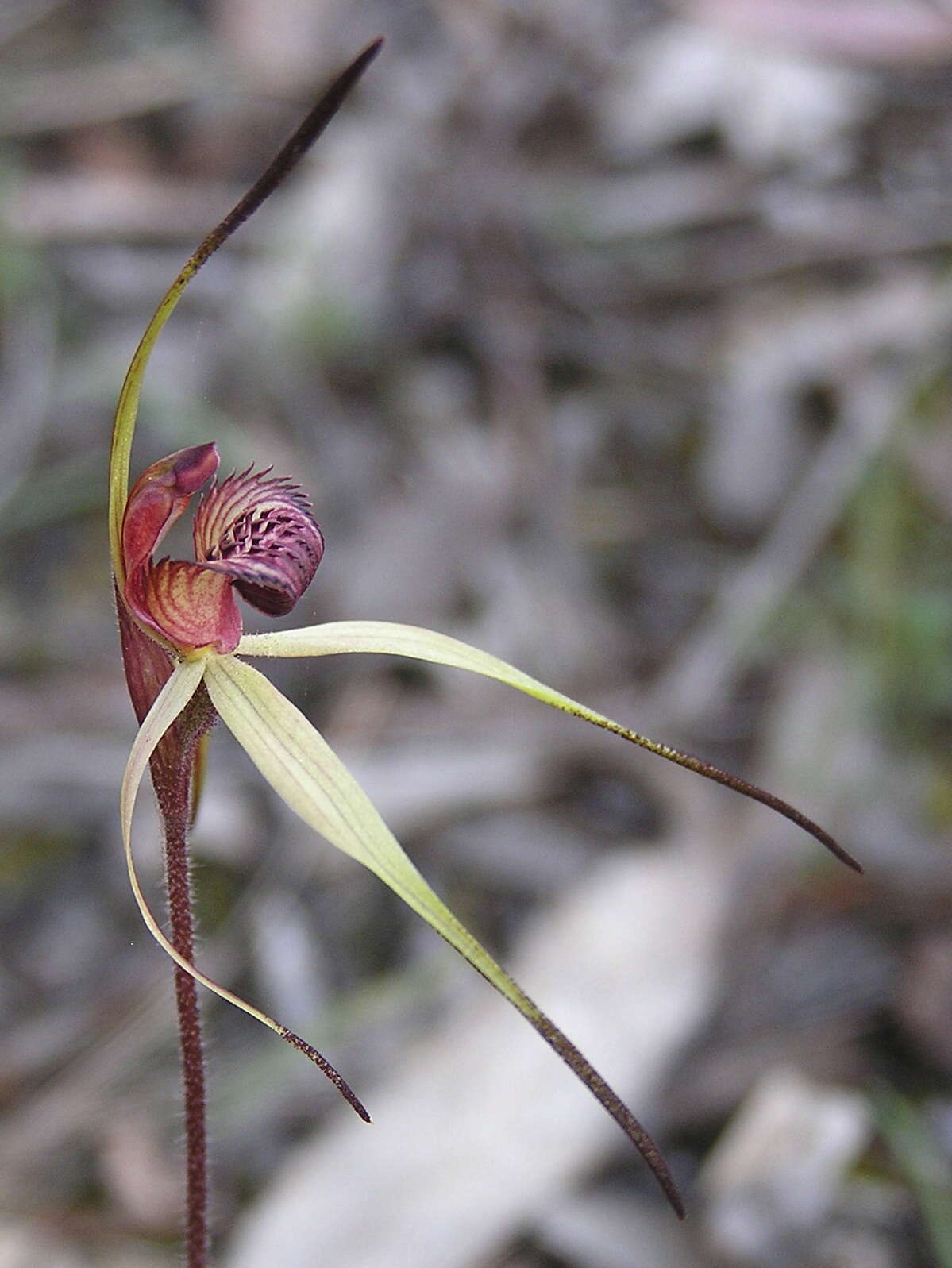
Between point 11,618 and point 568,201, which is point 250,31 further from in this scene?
point 11,618

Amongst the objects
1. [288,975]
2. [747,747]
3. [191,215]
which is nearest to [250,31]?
[191,215]

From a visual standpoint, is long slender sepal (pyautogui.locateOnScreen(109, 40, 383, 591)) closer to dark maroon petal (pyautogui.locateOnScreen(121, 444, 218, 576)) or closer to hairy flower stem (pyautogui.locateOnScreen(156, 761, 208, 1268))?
dark maroon petal (pyautogui.locateOnScreen(121, 444, 218, 576))

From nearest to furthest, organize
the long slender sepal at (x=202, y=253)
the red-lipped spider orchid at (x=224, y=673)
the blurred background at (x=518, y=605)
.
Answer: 1. the long slender sepal at (x=202, y=253)
2. the red-lipped spider orchid at (x=224, y=673)
3. the blurred background at (x=518, y=605)

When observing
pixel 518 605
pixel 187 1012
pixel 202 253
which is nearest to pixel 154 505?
pixel 202 253

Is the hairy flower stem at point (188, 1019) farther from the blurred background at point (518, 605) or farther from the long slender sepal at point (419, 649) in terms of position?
the blurred background at point (518, 605)

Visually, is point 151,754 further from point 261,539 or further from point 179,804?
point 261,539

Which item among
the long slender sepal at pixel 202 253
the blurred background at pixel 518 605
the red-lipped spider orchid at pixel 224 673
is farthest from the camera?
the blurred background at pixel 518 605

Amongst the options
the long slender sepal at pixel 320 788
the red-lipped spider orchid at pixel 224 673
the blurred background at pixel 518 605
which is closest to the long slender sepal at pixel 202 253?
the red-lipped spider orchid at pixel 224 673

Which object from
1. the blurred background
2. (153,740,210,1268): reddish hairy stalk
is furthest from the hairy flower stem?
the blurred background
